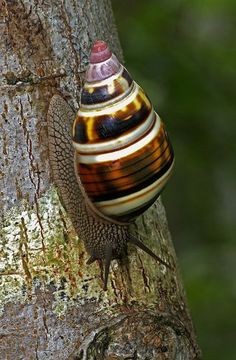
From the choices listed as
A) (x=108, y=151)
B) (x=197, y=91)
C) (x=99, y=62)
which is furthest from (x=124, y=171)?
(x=197, y=91)

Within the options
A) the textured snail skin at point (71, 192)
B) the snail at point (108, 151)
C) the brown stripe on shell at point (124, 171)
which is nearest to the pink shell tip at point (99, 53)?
the snail at point (108, 151)

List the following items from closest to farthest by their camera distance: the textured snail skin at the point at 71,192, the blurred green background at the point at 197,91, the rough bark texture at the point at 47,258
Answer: the rough bark texture at the point at 47,258, the textured snail skin at the point at 71,192, the blurred green background at the point at 197,91

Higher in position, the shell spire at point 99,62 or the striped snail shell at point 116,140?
the shell spire at point 99,62

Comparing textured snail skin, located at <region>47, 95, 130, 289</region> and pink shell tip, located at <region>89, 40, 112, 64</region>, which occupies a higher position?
pink shell tip, located at <region>89, 40, 112, 64</region>

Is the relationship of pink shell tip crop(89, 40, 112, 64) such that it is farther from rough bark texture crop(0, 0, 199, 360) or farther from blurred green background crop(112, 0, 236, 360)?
blurred green background crop(112, 0, 236, 360)

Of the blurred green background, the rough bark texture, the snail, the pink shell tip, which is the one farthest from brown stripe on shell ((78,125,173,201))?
the blurred green background

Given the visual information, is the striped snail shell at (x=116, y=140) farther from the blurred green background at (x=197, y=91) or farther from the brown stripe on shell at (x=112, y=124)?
the blurred green background at (x=197, y=91)

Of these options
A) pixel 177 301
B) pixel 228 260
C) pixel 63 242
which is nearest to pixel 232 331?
pixel 228 260

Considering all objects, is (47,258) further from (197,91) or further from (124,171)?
(197,91)
